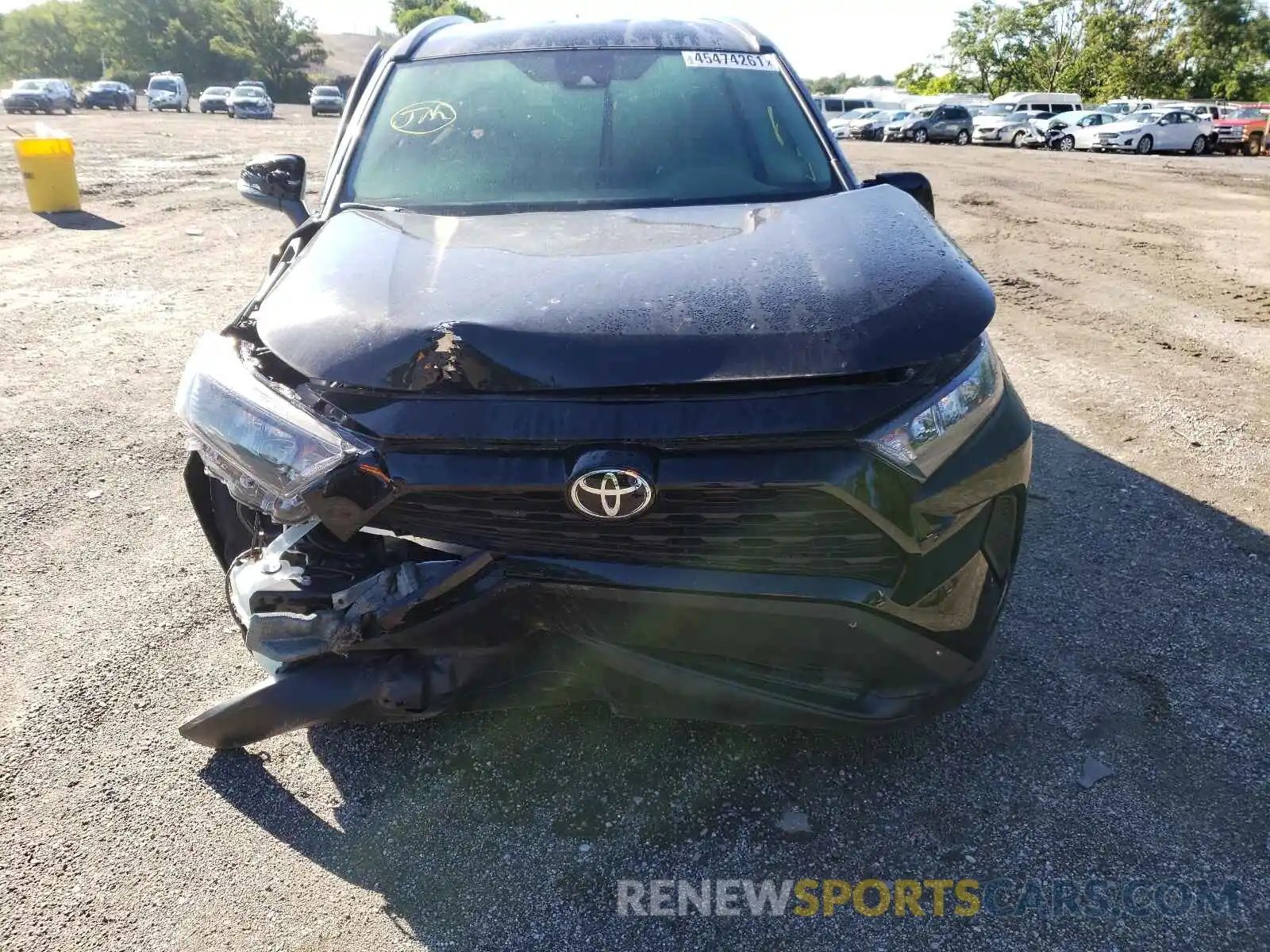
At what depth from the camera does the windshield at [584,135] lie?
9.46 ft

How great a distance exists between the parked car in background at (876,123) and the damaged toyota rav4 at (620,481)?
127 ft

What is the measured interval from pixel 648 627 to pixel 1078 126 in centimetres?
3403

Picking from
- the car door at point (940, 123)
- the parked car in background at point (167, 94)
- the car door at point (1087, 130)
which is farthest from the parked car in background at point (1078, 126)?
the parked car in background at point (167, 94)

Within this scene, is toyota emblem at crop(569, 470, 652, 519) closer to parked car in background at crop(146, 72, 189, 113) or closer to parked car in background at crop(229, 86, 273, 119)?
parked car in background at crop(229, 86, 273, 119)

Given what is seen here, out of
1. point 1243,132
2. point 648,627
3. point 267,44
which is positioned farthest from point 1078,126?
point 267,44

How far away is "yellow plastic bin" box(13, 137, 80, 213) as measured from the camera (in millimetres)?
11172

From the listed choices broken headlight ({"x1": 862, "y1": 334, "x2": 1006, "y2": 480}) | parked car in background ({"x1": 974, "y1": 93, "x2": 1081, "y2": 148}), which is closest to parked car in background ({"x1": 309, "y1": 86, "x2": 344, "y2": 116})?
parked car in background ({"x1": 974, "y1": 93, "x2": 1081, "y2": 148})

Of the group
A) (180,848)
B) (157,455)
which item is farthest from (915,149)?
(180,848)

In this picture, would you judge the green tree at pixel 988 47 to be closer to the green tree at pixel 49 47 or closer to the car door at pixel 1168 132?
the car door at pixel 1168 132

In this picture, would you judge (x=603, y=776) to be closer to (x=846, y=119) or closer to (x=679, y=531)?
(x=679, y=531)

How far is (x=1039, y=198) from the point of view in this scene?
13.7m

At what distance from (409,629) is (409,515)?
0.79 feet

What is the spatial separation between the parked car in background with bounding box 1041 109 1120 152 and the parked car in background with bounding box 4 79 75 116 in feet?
133

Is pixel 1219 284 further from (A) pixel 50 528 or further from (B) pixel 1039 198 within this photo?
(A) pixel 50 528
